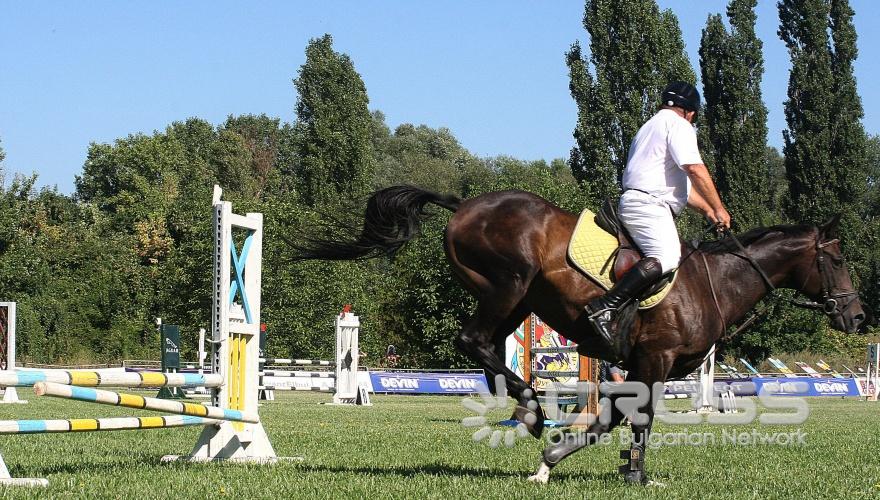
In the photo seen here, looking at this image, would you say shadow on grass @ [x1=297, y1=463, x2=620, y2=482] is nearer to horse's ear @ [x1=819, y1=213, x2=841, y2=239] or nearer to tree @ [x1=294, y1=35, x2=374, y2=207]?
horse's ear @ [x1=819, y1=213, x2=841, y2=239]

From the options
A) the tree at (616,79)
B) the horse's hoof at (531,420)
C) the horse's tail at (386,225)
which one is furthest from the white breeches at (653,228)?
the tree at (616,79)

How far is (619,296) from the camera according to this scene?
7.54 m

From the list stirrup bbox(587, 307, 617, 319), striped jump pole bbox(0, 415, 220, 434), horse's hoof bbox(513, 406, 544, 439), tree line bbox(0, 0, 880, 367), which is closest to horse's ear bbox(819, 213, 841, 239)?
stirrup bbox(587, 307, 617, 319)

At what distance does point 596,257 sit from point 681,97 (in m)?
1.36

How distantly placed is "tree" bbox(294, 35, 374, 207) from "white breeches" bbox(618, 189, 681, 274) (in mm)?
47649

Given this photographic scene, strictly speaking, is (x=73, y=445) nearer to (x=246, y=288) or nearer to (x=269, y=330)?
(x=246, y=288)

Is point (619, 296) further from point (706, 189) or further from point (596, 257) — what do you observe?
point (706, 189)

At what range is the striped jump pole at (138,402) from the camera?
6355 mm

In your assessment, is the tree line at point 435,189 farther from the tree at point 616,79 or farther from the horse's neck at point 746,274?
the horse's neck at point 746,274

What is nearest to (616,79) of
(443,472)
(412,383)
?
(412,383)

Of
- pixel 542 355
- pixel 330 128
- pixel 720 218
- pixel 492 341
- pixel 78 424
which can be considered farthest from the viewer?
pixel 330 128

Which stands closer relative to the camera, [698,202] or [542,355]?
[698,202]

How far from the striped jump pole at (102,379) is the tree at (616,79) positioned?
1559 inches

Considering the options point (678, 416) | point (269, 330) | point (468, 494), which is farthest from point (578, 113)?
point (468, 494)
